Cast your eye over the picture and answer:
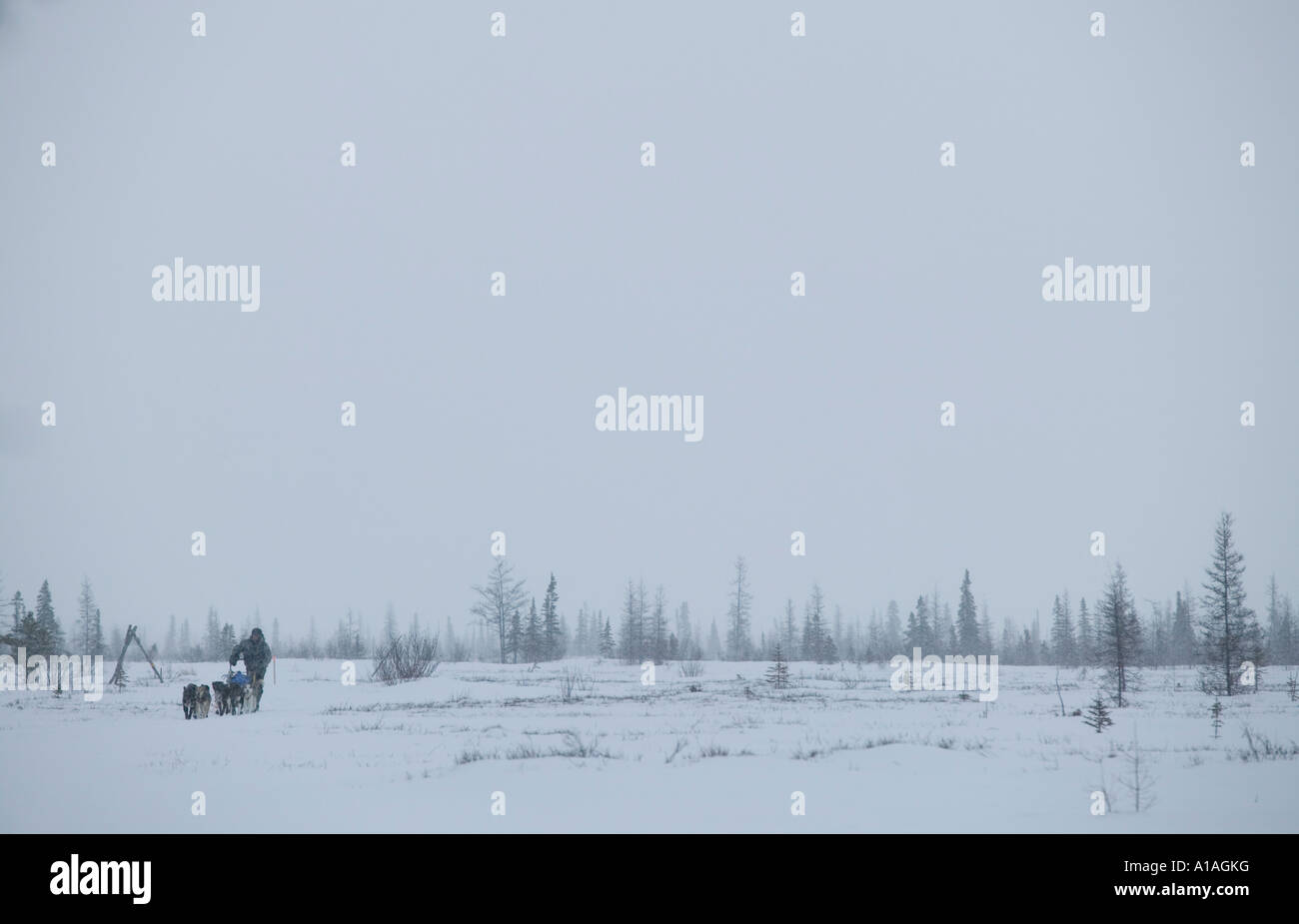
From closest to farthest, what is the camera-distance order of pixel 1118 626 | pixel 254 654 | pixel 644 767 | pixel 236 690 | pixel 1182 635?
1. pixel 644 767
2. pixel 236 690
3. pixel 254 654
4. pixel 1118 626
5. pixel 1182 635

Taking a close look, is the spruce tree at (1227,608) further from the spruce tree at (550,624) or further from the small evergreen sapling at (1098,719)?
the spruce tree at (550,624)

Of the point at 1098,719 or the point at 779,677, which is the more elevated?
the point at 1098,719

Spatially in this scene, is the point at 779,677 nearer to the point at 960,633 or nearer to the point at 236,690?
the point at 236,690

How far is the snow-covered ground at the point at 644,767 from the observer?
1112cm

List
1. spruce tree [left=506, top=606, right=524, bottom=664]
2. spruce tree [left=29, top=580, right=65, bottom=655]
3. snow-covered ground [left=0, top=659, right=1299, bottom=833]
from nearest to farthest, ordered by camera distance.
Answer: snow-covered ground [left=0, top=659, right=1299, bottom=833] → spruce tree [left=29, top=580, right=65, bottom=655] → spruce tree [left=506, top=606, right=524, bottom=664]

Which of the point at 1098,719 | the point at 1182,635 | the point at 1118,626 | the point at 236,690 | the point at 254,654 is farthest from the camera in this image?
the point at 1182,635

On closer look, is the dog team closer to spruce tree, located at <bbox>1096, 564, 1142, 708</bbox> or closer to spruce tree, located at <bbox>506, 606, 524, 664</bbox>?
spruce tree, located at <bbox>1096, 564, 1142, 708</bbox>

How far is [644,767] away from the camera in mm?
14156

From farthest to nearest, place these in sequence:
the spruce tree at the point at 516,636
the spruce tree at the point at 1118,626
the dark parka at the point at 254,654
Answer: the spruce tree at the point at 516,636 → the spruce tree at the point at 1118,626 → the dark parka at the point at 254,654

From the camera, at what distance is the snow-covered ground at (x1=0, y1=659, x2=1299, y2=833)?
1112cm

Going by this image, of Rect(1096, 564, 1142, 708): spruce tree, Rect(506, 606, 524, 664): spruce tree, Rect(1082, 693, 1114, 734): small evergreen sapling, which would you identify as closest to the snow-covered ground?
Rect(1082, 693, 1114, 734): small evergreen sapling

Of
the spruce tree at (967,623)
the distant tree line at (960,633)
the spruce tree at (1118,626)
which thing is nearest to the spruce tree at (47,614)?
the distant tree line at (960,633)

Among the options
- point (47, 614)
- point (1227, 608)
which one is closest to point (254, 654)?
point (1227, 608)
